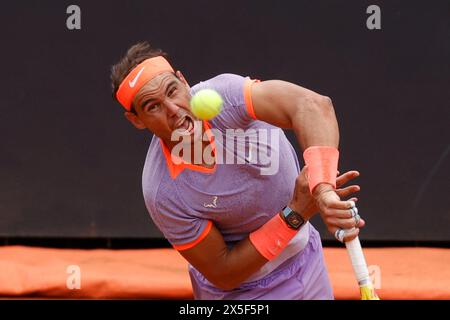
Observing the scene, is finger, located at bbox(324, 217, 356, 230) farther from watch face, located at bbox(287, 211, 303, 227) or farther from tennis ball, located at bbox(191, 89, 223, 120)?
tennis ball, located at bbox(191, 89, 223, 120)

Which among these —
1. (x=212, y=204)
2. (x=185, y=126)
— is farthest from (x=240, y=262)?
(x=185, y=126)

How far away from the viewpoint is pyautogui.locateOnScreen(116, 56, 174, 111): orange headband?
10.3 ft

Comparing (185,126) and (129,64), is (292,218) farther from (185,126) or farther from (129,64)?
(129,64)

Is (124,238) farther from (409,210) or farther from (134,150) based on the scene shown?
(409,210)

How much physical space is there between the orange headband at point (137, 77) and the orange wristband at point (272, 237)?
1.89ft

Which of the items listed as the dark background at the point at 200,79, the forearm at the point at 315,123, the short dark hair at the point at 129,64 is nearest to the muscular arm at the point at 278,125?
the forearm at the point at 315,123

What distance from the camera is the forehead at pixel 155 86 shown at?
3.13 meters

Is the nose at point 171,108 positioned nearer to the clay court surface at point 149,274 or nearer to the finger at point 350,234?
the finger at point 350,234

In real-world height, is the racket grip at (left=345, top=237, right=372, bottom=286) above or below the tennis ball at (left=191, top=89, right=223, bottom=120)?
below

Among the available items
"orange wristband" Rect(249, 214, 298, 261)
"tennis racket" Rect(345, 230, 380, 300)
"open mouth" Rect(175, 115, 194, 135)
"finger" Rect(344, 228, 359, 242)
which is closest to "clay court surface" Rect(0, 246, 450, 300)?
"orange wristband" Rect(249, 214, 298, 261)

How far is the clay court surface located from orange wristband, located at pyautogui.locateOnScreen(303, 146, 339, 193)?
1.87 m

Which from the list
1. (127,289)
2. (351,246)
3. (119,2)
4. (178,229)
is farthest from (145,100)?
(119,2)

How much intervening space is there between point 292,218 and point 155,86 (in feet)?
1.94

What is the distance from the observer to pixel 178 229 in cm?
322
